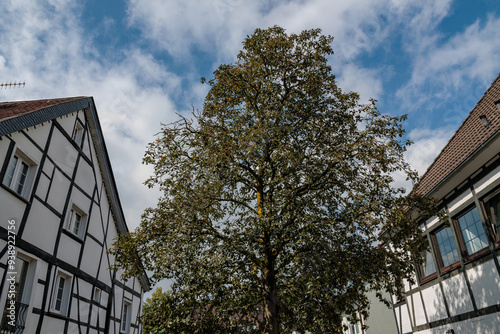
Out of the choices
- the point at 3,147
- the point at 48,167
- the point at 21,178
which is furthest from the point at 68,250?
the point at 3,147

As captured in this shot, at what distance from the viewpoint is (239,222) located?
38.6ft

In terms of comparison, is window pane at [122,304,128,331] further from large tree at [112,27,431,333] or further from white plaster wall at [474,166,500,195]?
white plaster wall at [474,166,500,195]

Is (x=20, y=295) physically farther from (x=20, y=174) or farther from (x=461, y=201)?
(x=461, y=201)

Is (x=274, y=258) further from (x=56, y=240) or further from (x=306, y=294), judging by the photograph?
(x=56, y=240)

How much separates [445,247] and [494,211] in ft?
9.90

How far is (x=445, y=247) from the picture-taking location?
13.3 m

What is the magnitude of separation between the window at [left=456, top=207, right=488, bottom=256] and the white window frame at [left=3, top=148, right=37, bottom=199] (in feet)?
42.3

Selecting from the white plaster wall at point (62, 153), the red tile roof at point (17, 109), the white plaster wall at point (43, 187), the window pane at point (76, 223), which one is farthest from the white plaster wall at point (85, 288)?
the red tile roof at point (17, 109)

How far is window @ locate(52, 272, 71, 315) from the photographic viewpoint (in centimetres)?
1199

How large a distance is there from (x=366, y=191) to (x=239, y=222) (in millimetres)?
3849

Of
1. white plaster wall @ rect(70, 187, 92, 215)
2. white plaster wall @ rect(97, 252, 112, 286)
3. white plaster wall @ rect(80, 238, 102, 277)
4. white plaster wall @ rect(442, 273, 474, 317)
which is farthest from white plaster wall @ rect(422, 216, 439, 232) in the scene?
white plaster wall @ rect(70, 187, 92, 215)

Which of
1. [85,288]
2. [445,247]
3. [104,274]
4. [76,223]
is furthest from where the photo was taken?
[104,274]

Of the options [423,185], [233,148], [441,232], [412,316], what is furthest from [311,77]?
[412,316]

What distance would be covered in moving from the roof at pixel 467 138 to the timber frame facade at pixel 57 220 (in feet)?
39.6
